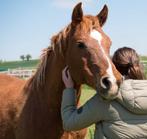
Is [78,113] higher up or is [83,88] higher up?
[78,113]

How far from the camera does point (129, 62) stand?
323 cm

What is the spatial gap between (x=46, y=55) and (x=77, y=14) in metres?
0.76

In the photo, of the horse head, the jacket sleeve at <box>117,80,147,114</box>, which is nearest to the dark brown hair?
the horse head

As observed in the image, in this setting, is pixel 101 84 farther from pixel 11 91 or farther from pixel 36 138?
pixel 11 91

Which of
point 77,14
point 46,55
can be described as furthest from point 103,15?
point 46,55

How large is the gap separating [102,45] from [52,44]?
3.04ft

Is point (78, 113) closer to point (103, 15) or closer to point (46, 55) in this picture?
point (46, 55)

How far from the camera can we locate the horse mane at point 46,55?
3.97 meters

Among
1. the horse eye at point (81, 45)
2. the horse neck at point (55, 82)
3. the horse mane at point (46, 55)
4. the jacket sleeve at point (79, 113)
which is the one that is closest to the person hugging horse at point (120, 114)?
the jacket sleeve at point (79, 113)

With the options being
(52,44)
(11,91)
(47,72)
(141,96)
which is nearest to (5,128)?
(11,91)

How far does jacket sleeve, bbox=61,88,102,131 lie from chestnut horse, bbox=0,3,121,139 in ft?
0.51

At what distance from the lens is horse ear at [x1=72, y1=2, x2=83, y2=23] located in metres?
3.69

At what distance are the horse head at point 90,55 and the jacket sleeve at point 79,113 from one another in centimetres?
14

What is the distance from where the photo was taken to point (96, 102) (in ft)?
9.87
